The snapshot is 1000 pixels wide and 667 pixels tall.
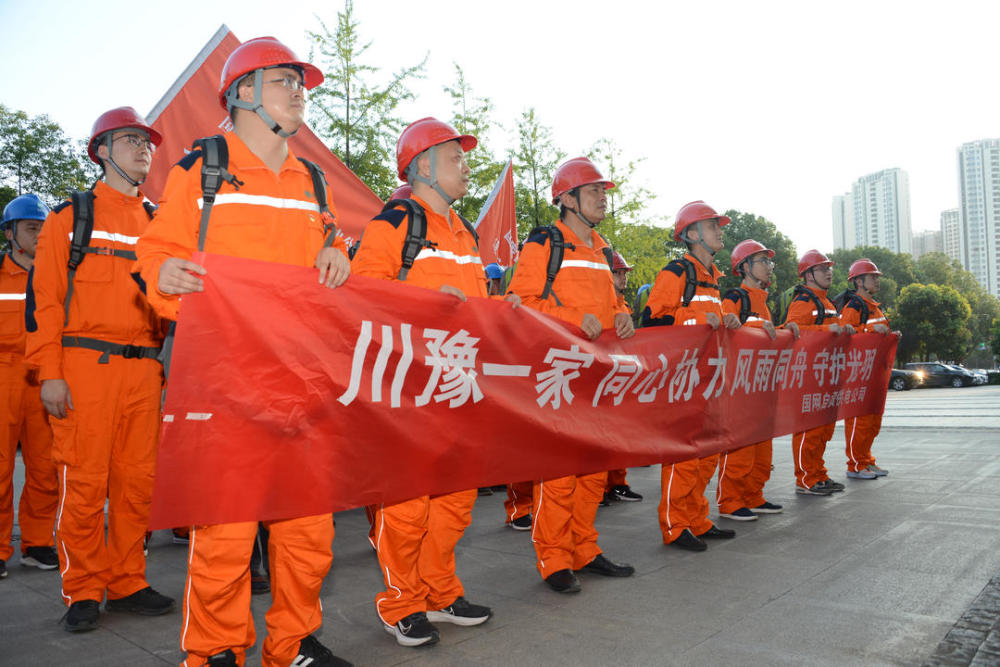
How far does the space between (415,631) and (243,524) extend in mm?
1096

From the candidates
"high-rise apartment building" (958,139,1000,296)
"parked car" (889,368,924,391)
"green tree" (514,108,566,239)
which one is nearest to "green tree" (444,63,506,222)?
"green tree" (514,108,566,239)

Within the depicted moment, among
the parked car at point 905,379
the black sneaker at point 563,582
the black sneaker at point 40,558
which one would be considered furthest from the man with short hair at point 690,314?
the parked car at point 905,379

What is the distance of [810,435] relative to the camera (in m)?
7.30

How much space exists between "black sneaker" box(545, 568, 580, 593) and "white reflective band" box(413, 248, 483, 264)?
73.4 inches

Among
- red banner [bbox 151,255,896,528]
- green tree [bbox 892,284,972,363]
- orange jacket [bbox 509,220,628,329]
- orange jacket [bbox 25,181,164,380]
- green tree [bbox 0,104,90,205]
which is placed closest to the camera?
red banner [bbox 151,255,896,528]

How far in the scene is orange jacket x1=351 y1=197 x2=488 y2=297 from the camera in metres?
3.60

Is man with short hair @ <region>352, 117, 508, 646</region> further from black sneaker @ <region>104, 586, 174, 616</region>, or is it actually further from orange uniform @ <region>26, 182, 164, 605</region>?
orange uniform @ <region>26, 182, 164, 605</region>

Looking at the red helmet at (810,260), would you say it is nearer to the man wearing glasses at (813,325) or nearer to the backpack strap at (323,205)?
the man wearing glasses at (813,325)

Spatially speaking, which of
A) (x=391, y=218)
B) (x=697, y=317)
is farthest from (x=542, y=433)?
(x=697, y=317)

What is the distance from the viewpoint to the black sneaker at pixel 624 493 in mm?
7504

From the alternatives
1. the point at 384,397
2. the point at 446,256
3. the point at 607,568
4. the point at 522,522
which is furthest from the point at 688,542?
the point at 384,397

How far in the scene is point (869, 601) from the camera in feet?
12.3

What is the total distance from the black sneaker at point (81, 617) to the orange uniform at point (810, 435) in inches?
238

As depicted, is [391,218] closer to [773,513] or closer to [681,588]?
[681,588]
